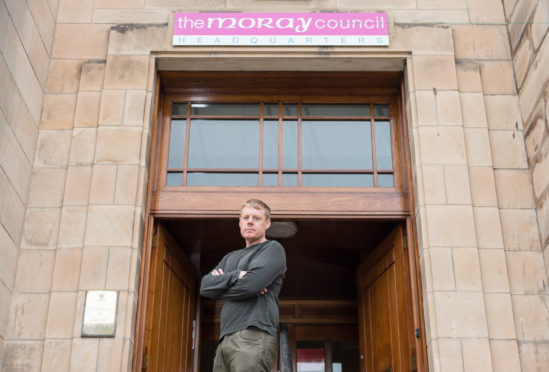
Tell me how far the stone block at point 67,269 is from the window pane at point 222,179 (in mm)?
1369

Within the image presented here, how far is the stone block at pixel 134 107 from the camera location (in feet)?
20.6

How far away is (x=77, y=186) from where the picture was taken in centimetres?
A: 604

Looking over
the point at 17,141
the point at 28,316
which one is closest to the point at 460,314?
the point at 28,316

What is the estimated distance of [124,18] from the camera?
6.79 m

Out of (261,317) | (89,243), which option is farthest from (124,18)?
(261,317)

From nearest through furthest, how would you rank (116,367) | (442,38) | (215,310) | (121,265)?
(116,367) → (121,265) → (442,38) → (215,310)

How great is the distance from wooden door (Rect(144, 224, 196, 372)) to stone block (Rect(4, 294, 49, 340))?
920 mm

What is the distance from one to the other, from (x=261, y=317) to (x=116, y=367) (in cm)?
162

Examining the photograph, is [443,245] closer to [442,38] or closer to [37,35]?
[442,38]

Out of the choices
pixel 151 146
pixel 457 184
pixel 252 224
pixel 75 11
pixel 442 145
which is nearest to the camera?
pixel 252 224

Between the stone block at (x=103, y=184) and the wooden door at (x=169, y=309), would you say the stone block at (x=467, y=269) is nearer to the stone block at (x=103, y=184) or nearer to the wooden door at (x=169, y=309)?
the wooden door at (x=169, y=309)

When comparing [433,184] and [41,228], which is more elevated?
[433,184]

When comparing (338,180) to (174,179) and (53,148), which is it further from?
(53,148)

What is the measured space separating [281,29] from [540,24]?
7.96ft
